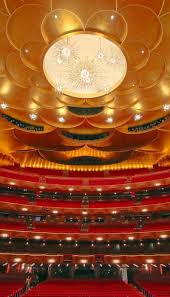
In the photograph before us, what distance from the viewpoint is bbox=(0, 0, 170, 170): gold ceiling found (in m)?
8.97

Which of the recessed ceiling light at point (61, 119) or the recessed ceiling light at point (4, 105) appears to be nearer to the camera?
the recessed ceiling light at point (4, 105)

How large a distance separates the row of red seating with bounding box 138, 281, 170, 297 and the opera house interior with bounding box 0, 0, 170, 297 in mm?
131

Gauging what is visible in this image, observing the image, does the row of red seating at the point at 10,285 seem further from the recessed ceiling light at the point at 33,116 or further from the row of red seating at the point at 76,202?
the recessed ceiling light at the point at 33,116

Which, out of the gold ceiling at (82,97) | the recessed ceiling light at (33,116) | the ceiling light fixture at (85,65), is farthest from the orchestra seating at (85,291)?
the ceiling light fixture at (85,65)

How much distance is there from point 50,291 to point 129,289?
4.59 metres

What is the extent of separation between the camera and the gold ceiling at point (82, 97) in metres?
8.97

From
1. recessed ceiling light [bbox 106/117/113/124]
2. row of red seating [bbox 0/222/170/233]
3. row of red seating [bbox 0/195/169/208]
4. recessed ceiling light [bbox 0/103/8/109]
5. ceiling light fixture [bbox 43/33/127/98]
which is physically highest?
recessed ceiling light [bbox 106/117/113/124]

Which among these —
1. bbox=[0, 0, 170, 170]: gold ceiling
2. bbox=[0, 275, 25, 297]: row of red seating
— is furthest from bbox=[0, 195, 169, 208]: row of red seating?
bbox=[0, 275, 25, 297]: row of red seating

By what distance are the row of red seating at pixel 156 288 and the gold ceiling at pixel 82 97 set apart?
966cm

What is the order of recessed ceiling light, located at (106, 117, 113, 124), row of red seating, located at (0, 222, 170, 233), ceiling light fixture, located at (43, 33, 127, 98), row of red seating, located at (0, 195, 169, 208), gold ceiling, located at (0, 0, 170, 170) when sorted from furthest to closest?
row of red seating, located at (0, 195, 169, 208) → row of red seating, located at (0, 222, 170, 233) → recessed ceiling light, located at (106, 117, 113, 124) → ceiling light fixture, located at (43, 33, 127, 98) → gold ceiling, located at (0, 0, 170, 170)

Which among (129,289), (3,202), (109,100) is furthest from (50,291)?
(109,100)

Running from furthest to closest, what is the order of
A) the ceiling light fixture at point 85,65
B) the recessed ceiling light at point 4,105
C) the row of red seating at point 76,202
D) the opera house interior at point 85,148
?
the row of red seating at point 76,202, the recessed ceiling light at point 4,105, the ceiling light fixture at point 85,65, the opera house interior at point 85,148

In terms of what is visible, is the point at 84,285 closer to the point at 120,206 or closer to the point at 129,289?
the point at 129,289

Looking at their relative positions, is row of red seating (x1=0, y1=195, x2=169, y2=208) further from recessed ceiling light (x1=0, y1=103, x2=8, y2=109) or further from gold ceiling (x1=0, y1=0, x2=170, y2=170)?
recessed ceiling light (x1=0, y1=103, x2=8, y2=109)
